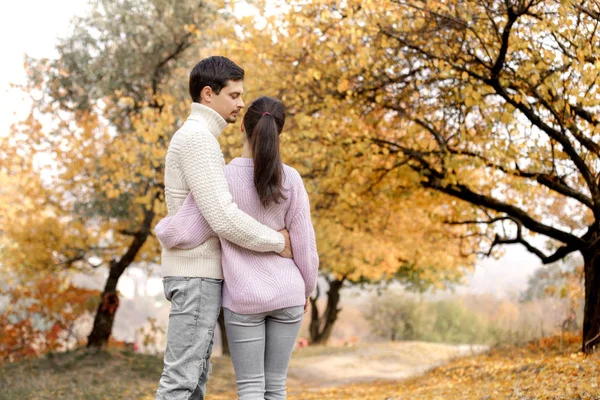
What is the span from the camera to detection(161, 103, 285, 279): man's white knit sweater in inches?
97.3

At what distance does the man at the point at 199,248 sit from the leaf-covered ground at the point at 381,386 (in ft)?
10.9

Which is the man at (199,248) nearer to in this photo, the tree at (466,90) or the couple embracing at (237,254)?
the couple embracing at (237,254)

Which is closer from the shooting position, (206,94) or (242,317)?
(242,317)

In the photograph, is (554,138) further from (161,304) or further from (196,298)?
(161,304)

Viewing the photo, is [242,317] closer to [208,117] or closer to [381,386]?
[208,117]

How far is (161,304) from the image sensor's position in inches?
1759

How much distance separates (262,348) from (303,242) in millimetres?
476

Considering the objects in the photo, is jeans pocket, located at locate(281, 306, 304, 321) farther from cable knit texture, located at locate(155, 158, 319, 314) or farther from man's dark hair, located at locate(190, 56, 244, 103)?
man's dark hair, located at locate(190, 56, 244, 103)

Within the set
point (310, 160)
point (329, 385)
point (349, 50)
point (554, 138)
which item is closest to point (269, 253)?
point (554, 138)

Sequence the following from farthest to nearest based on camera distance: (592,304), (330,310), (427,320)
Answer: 1. (427,320)
2. (330,310)
3. (592,304)

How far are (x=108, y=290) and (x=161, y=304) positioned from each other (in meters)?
35.2

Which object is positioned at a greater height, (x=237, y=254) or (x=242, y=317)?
(x=237, y=254)

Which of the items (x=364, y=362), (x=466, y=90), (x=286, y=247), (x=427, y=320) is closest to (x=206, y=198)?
(x=286, y=247)

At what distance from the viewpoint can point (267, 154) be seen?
2529mm
